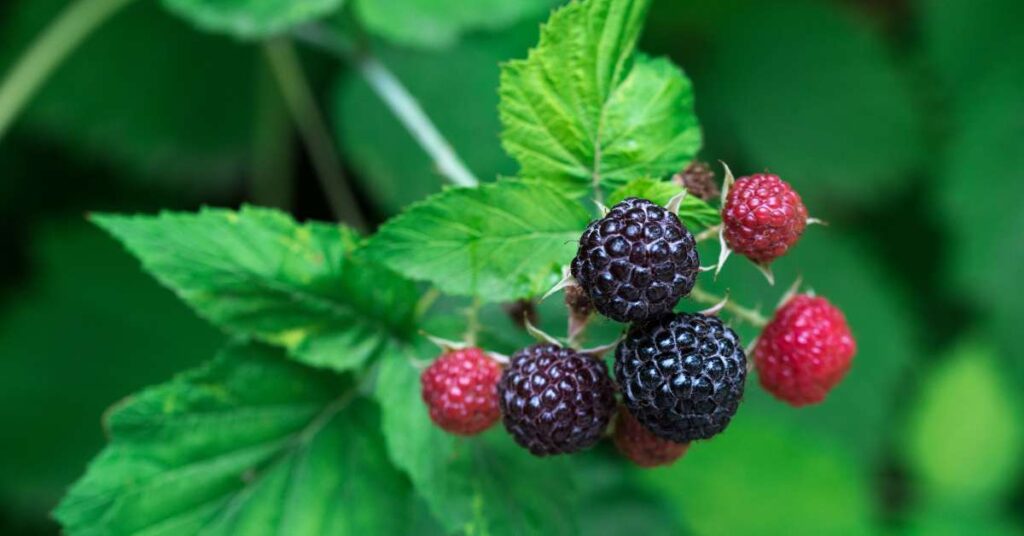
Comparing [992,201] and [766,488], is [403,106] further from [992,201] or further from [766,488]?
[992,201]

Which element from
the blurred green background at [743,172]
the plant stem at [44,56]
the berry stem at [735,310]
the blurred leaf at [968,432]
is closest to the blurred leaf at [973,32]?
the blurred green background at [743,172]

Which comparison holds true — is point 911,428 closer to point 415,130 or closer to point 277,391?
point 415,130

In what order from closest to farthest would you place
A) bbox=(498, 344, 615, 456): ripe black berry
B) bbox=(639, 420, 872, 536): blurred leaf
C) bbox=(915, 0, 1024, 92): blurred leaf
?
1. bbox=(498, 344, 615, 456): ripe black berry
2. bbox=(639, 420, 872, 536): blurred leaf
3. bbox=(915, 0, 1024, 92): blurred leaf

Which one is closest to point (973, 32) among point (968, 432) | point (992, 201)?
point (992, 201)

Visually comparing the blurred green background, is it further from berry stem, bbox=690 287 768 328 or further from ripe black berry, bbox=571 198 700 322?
ripe black berry, bbox=571 198 700 322

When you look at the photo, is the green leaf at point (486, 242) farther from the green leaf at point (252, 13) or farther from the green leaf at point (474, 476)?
the green leaf at point (252, 13)

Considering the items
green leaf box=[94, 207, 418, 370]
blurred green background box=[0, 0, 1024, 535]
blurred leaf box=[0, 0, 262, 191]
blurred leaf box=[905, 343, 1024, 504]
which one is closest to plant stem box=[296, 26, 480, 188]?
green leaf box=[94, 207, 418, 370]
